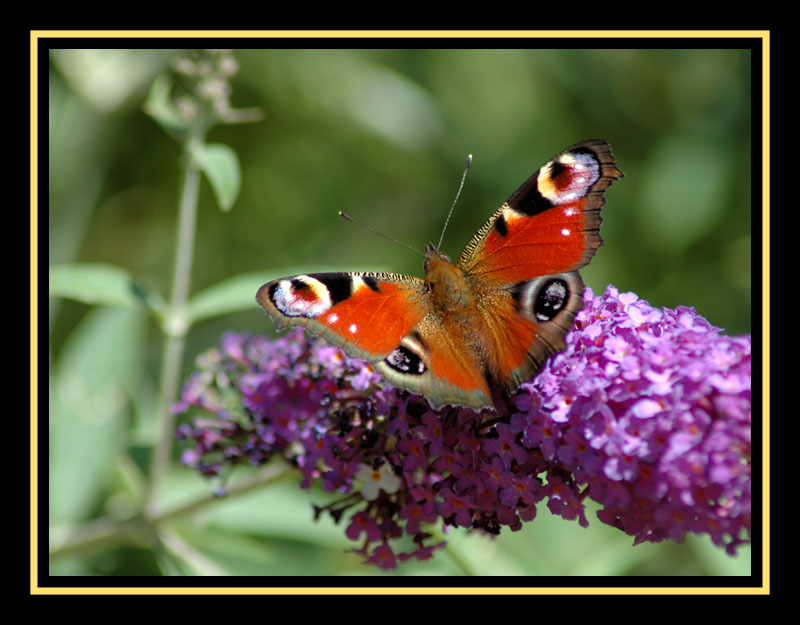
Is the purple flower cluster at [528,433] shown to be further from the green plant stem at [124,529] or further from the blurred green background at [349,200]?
the blurred green background at [349,200]

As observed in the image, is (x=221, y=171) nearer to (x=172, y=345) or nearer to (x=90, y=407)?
(x=172, y=345)

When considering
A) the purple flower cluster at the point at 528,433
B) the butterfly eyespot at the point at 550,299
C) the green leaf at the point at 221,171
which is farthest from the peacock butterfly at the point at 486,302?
the green leaf at the point at 221,171

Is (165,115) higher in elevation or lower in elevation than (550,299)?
higher

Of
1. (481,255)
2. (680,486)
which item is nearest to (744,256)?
(481,255)

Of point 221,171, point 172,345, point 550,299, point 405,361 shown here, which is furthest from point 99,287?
point 550,299

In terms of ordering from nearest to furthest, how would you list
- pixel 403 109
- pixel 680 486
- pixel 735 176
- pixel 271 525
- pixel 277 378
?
pixel 680 486, pixel 277 378, pixel 271 525, pixel 735 176, pixel 403 109
